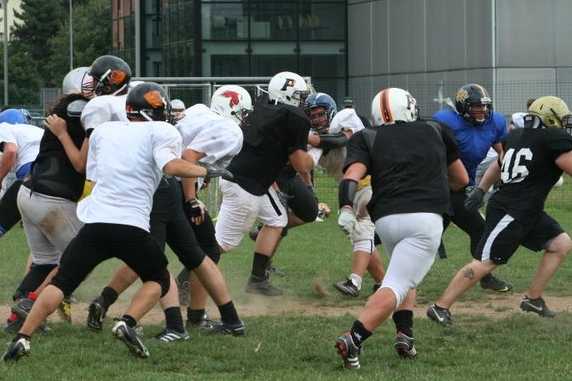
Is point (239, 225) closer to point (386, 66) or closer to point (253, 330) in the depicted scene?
point (253, 330)

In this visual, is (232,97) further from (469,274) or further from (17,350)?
(17,350)

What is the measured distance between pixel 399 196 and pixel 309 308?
9.19 feet

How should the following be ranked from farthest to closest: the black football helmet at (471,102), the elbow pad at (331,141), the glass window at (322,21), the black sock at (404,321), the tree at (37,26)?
the tree at (37,26), the glass window at (322,21), the elbow pad at (331,141), the black football helmet at (471,102), the black sock at (404,321)

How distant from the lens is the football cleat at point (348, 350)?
22.9 feet

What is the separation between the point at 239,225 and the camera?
9789mm

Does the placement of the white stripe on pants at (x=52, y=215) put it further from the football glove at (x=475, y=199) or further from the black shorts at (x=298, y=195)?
the football glove at (x=475, y=199)

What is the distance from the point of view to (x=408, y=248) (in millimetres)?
7148

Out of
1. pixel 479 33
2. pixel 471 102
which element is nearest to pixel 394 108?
pixel 471 102

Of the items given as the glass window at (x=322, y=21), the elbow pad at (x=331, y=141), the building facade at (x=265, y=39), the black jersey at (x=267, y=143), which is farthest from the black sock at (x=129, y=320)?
the glass window at (x=322, y=21)

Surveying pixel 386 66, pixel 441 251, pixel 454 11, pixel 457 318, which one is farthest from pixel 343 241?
pixel 386 66

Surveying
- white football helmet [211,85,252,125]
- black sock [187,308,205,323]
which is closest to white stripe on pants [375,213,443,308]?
black sock [187,308,205,323]

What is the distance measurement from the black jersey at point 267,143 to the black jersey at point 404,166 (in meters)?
1.96

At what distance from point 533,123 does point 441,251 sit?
3.69 metres

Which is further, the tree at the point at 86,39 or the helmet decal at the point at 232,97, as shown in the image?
the tree at the point at 86,39
